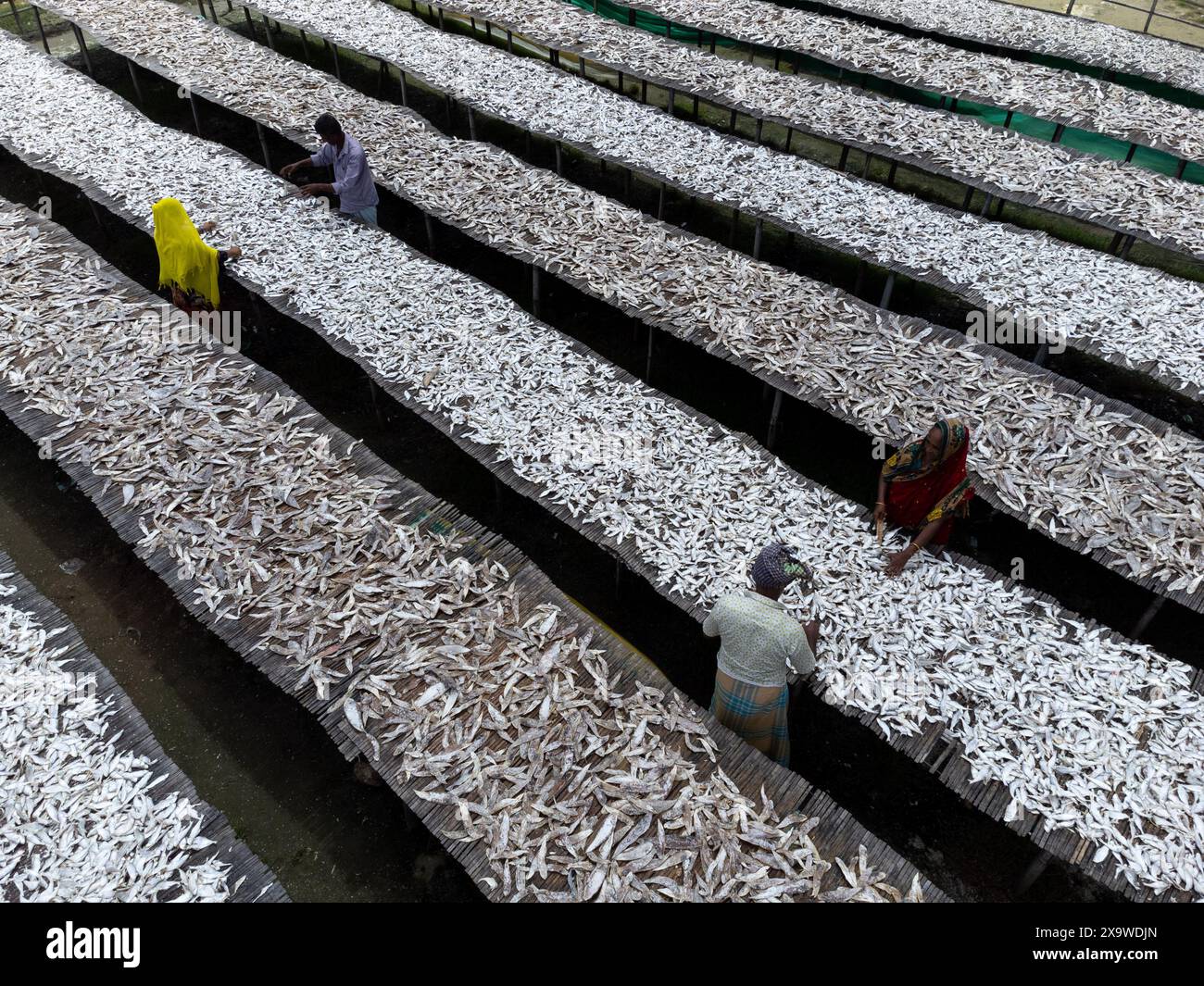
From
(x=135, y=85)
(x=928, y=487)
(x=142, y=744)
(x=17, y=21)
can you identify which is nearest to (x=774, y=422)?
(x=928, y=487)

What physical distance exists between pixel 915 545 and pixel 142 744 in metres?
4.32

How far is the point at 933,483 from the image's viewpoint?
4.39 m

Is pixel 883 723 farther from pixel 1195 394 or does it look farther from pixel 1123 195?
pixel 1123 195

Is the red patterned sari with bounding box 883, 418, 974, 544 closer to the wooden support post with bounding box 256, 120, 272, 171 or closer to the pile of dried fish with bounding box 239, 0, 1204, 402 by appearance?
the pile of dried fish with bounding box 239, 0, 1204, 402

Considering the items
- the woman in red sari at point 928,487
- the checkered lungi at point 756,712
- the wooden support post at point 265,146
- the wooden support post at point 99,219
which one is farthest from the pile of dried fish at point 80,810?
the wooden support post at point 265,146

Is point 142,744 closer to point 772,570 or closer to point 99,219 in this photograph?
point 772,570

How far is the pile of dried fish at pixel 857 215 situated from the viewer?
6266 millimetres

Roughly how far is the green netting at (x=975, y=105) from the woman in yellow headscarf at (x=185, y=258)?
8980 millimetres

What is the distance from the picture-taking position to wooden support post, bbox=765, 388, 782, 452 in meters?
6.07

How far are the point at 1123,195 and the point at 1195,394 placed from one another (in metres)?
3.37

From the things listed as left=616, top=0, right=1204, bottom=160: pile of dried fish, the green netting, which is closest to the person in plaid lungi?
left=616, top=0, right=1204, bottom=160: pile of dried fish

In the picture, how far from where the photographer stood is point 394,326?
6.08 meters

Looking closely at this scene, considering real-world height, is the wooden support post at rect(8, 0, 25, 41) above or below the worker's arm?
above

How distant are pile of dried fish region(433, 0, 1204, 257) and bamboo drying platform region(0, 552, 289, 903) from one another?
29.4 ft
